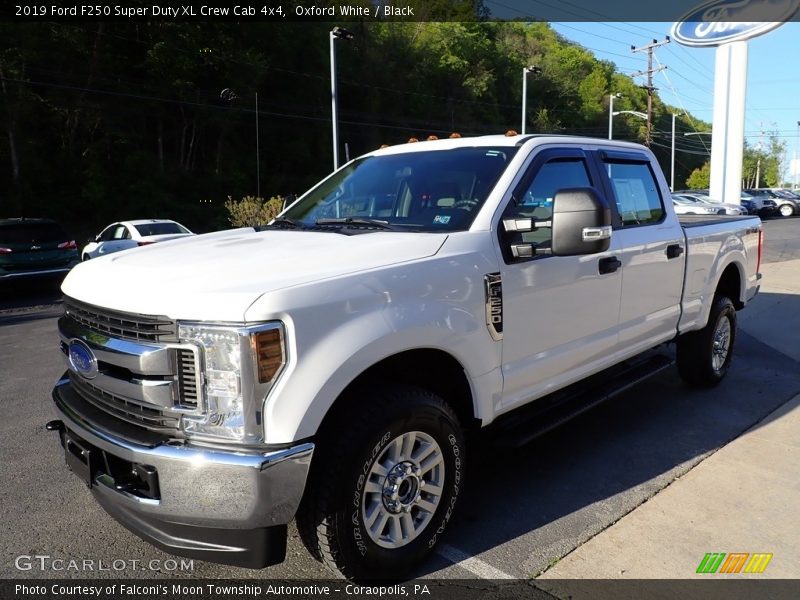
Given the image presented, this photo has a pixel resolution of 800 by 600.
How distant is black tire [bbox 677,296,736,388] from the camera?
5465 millimetres

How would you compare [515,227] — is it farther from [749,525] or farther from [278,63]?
[278,63]

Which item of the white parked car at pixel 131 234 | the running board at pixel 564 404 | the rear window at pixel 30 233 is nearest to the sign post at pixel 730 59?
the white parked car at pixel 131 234

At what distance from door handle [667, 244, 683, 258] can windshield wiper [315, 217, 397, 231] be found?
2289 mm

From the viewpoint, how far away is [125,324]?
256cm

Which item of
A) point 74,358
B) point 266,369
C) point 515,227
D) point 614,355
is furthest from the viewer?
point 614,355

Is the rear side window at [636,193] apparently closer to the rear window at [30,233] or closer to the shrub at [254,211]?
the rear window at [30,233]

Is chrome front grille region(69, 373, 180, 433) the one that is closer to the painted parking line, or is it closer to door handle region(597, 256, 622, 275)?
the painted parking line

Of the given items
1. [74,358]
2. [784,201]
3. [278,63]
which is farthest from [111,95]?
[784,201]

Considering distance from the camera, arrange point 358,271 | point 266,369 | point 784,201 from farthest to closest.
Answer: point 784,201 → point 358,271 → point 266,369

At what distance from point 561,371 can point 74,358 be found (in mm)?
2499

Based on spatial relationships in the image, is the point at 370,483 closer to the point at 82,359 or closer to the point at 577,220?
the point at 82,359

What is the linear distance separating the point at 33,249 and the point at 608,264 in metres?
11.8

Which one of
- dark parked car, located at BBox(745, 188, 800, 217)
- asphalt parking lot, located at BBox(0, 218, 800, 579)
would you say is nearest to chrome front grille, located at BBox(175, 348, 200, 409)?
asphalt parking lot, located at BBox(0, 218, 800, 579)

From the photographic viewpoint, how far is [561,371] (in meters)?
3.73
